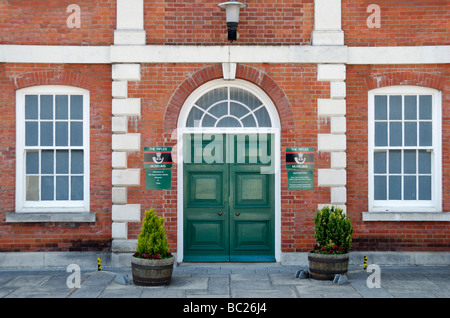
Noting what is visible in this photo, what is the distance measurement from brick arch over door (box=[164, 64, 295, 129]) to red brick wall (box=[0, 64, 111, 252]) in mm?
1206

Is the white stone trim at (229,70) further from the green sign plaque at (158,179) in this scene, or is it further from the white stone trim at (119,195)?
the white stone trim at (119,195)

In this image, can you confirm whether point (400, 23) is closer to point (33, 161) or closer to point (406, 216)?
point (406, 216)

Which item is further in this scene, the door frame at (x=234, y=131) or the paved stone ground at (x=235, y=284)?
the door frame at (x=234, y=131)

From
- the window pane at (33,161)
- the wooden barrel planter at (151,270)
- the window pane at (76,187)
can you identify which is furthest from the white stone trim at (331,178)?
the window pane at (33,161)

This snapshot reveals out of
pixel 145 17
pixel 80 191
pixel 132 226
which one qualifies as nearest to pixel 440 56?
pixel 145 17

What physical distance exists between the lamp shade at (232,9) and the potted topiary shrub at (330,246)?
368cm

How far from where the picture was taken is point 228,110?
10.6 metres

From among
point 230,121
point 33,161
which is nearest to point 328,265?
point 230,121

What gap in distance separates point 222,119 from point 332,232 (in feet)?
9.89

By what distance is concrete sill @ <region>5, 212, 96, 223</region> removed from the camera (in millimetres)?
10242

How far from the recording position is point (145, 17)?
10.4 m

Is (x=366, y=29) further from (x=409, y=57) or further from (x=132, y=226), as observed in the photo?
(x=132, y=226)

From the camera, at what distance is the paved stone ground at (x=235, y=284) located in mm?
8328

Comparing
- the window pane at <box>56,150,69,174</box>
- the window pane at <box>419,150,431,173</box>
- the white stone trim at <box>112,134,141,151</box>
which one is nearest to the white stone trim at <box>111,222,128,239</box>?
the white stone trim at <box>112,134,141,151</box>
